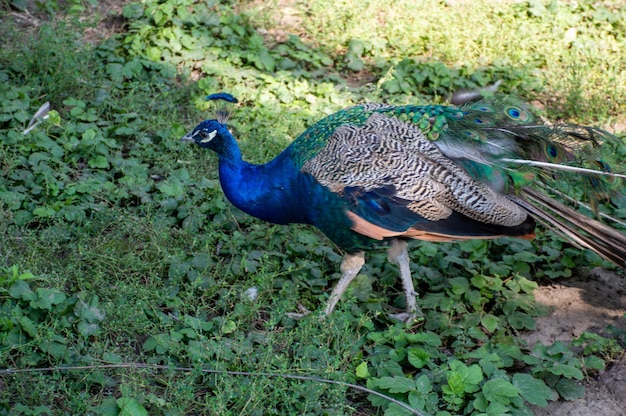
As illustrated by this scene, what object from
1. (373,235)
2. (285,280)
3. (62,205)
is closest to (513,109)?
(373,235)

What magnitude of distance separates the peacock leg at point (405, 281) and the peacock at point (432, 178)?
0.08m

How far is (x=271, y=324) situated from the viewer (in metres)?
2.84

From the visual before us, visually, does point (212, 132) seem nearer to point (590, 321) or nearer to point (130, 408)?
point (130, 408)

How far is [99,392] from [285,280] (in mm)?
1069

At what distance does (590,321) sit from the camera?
11.1 feet

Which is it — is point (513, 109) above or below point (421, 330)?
above

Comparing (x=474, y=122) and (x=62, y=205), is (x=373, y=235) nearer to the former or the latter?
(x=474, y=122)

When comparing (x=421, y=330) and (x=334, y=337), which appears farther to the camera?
(x=421, y=330)

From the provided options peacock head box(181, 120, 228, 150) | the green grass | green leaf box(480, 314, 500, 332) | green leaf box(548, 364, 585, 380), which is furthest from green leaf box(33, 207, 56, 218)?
green leaf box(548, 364, 585, 380)

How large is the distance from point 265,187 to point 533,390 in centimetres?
130

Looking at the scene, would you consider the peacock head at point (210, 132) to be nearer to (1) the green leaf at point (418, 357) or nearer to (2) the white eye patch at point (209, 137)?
(2) the white eye patch at point (209, 137)

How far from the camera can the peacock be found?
3.17m

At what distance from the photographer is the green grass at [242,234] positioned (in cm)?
281

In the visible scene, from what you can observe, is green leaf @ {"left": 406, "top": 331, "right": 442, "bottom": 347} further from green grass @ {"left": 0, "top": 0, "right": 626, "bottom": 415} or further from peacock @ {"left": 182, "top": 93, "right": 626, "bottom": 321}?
peacock @ {"left": 182, "top": 93, "right": 626, "bottom": 321}
